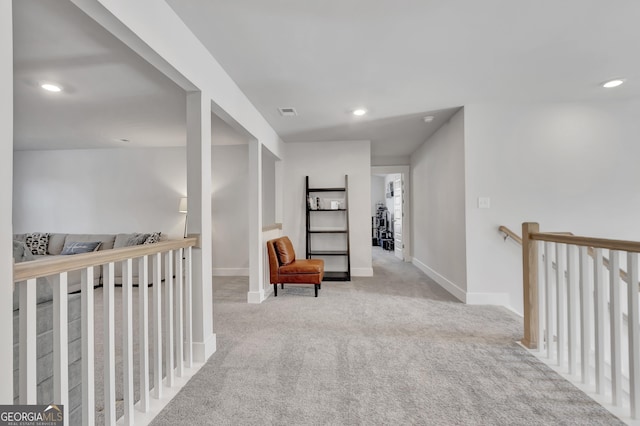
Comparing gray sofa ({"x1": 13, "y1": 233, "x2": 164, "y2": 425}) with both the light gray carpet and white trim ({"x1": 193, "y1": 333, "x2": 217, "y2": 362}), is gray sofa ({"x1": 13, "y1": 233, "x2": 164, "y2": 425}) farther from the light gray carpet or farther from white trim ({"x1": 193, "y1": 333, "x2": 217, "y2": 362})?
white trim ({"x1": 193, "y1": 333, "x2": 217, "y2": 362})

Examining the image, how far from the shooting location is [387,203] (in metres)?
10.2

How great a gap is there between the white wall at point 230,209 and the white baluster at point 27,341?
4072 mm

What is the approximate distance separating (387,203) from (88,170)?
8.15m

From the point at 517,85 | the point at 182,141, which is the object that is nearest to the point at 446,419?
the point at 517,85

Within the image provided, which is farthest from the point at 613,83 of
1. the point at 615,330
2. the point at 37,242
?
the point at 37,242

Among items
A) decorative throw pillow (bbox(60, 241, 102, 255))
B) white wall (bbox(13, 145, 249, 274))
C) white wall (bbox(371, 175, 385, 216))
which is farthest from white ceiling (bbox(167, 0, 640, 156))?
white wall (bbox(371, 175, 385, 216))

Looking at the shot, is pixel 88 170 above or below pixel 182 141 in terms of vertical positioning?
below

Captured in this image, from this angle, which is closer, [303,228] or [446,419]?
[446,419]

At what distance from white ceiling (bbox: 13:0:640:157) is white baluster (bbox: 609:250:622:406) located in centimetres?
157

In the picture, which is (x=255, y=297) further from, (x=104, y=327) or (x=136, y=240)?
(x=104, y=327)

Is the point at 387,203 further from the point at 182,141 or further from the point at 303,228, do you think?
the point at 182,141

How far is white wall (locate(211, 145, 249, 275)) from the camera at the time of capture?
16.6ft

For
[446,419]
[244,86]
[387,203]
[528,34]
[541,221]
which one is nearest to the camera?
[446,419]
